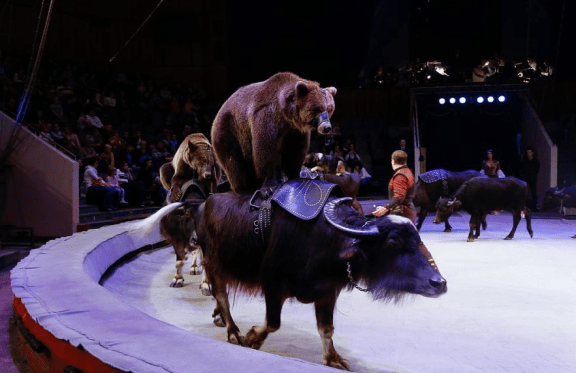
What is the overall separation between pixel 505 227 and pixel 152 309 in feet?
29.0

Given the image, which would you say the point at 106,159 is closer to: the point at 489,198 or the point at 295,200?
the point at 489,198

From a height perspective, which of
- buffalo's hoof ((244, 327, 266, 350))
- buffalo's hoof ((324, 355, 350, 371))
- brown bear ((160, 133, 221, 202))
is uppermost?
Result: brown bear ((160, 133, 221, 202))

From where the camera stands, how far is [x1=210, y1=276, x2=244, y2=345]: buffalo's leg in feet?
13.3

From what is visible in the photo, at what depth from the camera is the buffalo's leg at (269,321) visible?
3.54 metres

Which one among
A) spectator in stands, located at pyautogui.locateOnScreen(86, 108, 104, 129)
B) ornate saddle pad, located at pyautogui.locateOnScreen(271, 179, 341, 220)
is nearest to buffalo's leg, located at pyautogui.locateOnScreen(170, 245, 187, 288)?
ornate saddle pad, located at pyautogui.locateOnScreen(271, 179, 341, 220)

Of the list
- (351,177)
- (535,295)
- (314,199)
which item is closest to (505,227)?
(351,177)

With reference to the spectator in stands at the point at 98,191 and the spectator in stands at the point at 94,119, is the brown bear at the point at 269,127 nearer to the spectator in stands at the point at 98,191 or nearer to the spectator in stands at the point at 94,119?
the spectator in stands at the point at 98,191

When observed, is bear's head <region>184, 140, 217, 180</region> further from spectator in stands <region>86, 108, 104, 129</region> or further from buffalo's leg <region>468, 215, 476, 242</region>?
spectator in stands <region>86, 108, 104, 129</region>

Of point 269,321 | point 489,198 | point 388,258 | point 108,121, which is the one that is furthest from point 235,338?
point 108,121

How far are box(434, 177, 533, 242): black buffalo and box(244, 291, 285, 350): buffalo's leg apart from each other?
7265 mm

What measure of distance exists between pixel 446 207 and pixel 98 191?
653 cm

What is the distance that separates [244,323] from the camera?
4.82 meters

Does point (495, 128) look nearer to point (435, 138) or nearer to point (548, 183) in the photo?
point (435, 138)

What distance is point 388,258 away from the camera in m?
3.12
